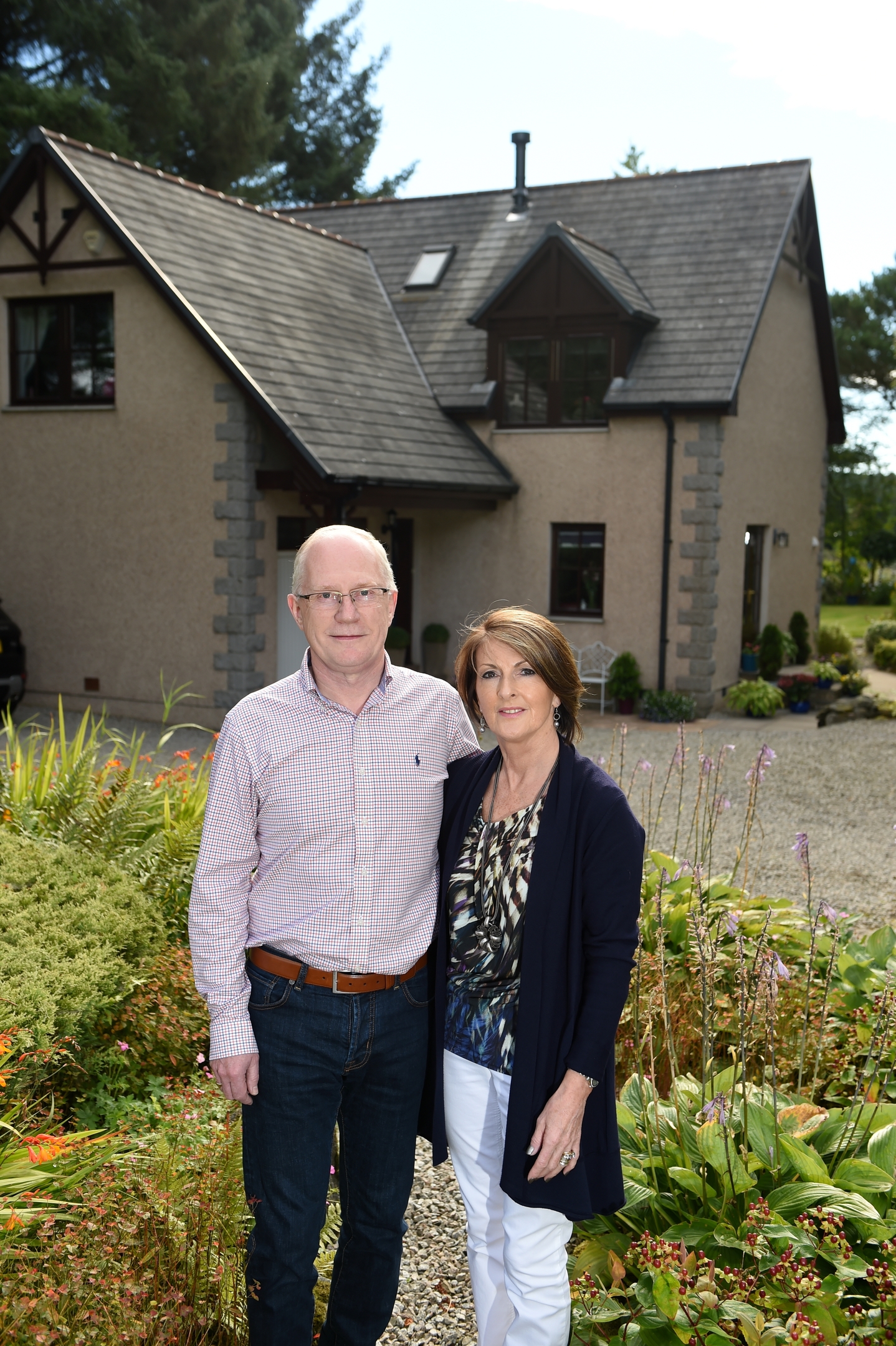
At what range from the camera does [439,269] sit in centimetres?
1844

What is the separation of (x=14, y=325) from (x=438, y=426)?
5436 millimetres

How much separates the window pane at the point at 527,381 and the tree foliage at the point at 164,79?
945cm

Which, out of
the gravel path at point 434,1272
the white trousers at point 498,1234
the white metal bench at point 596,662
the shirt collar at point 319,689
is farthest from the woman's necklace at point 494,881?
the white metal bench at point 596,662

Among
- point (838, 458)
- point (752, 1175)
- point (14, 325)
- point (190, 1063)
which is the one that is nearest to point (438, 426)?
point (14, 325)

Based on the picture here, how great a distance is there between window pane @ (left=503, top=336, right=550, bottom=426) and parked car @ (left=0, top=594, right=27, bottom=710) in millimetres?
7396

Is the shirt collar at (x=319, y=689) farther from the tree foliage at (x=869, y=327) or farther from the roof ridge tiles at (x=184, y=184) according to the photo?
the tree foliage at (x=869, y=327)

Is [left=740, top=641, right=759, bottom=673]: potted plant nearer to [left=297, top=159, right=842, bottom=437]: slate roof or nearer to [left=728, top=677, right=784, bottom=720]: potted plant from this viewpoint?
[left=728, top=677, right=784, bottom=720]: potted plant

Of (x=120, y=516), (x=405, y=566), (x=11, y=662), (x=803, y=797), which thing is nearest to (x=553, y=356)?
(x=405, y=566)

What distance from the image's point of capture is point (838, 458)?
34.2 m

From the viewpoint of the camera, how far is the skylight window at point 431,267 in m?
18.3

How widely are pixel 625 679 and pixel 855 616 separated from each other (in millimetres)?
18452

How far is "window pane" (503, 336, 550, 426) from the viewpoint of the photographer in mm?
16516

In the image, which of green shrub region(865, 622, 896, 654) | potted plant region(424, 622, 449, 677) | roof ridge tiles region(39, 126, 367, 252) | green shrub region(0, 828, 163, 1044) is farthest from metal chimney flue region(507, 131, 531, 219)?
green shrub region(0, 828, 163, 1044)

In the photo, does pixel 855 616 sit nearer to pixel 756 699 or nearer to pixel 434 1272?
pixel 756 699
